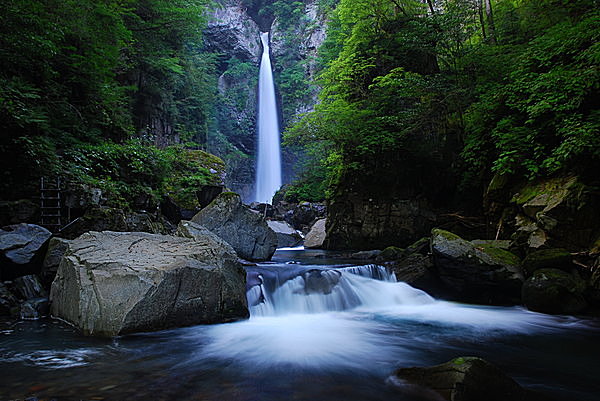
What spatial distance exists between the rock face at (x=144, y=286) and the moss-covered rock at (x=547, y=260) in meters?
5.48

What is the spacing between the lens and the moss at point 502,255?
6.96 metres

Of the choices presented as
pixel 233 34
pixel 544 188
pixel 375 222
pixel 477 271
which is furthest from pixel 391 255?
pixel 233 34

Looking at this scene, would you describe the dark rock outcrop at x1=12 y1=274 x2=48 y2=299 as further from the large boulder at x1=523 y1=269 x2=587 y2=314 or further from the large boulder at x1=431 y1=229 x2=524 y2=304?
the large boulder at x1=523 y1=269 x2=587 y2=314

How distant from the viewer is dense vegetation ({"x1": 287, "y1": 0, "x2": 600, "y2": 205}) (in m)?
6.74

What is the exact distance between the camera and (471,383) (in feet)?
8.74

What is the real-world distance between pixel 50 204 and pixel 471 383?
981cm

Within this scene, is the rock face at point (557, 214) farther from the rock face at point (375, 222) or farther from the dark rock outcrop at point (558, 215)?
the rock face at point (375, 222)

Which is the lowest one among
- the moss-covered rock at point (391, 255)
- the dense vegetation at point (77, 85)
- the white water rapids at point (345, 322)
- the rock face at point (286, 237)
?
the white water rapids at point (345, 322)

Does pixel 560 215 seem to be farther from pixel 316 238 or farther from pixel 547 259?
pixel 316 238

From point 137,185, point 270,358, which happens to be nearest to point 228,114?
point 137,185

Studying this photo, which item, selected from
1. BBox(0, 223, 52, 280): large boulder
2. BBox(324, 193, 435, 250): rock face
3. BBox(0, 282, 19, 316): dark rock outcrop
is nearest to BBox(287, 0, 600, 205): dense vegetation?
BBox(324, 193, 435, 250): rock face

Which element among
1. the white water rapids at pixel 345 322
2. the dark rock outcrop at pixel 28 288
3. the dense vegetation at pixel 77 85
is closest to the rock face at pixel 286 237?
the dense vegetation at pixel 77 85

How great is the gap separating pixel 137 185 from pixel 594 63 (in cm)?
1251

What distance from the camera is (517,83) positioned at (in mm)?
7684
